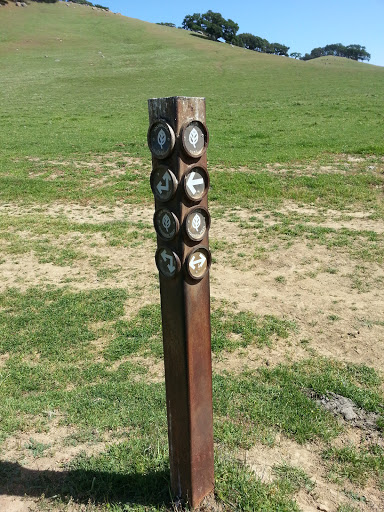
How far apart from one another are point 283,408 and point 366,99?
23560 millimetres

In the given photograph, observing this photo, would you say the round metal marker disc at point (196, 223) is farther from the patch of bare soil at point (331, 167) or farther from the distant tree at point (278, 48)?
the distant tree at point (278, 48)

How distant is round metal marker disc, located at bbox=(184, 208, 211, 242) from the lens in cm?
241

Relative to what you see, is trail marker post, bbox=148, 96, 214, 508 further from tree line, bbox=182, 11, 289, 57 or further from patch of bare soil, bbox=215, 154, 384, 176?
tree line, bbox=182, 11, 289, 57

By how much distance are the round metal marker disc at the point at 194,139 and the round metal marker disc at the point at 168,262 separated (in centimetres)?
52

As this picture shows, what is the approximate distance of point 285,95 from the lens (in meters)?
26.9

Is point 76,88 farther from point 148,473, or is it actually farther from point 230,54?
point 148,473

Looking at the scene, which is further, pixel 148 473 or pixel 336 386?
pixel 336 386

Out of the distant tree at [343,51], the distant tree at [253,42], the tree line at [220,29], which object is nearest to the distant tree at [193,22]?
the tree line at [220,29]

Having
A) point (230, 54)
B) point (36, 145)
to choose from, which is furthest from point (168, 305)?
point (230, 54)

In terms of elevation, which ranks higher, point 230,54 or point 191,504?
point 230,54

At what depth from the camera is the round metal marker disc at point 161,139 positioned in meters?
2.26

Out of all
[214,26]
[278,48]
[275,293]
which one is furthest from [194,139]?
[278,48]

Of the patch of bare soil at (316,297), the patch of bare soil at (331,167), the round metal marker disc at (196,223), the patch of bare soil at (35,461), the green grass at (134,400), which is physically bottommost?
the patch of bare soil at (35,461)

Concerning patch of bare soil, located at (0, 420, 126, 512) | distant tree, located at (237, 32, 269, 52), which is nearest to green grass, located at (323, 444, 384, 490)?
patch of bare soil, located at (0, 420, 126, 512)
